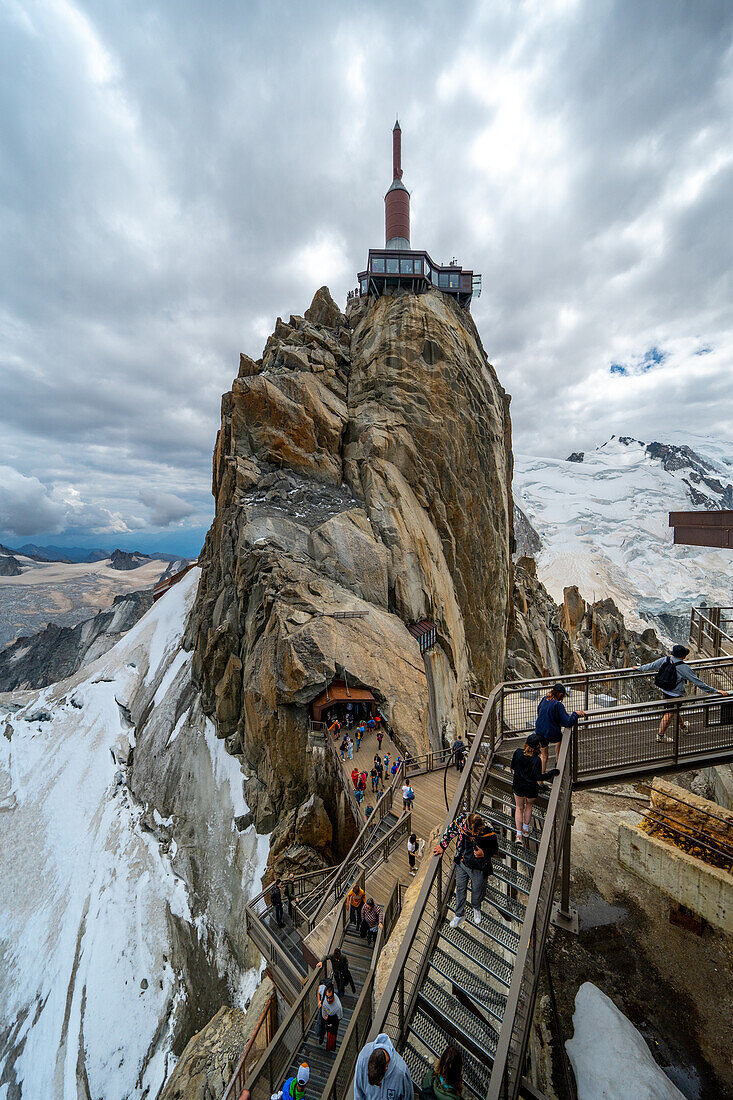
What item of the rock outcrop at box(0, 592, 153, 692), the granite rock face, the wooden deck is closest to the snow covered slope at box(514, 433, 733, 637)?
the granite rock face

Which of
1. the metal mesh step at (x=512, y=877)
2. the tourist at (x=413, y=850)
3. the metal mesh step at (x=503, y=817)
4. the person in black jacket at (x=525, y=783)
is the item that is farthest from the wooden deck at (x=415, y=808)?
the metal mesh step at (x=512, y=877)

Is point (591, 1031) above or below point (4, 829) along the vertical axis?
above

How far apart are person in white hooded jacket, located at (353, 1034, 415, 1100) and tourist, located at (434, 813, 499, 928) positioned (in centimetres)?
164

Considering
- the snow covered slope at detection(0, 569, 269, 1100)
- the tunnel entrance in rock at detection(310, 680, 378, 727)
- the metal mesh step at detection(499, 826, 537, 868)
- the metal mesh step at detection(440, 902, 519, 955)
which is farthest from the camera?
the snow covered slope at detection(0, 569, 269, 1100)

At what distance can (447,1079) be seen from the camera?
3.84 meters

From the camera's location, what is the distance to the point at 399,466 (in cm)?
3139

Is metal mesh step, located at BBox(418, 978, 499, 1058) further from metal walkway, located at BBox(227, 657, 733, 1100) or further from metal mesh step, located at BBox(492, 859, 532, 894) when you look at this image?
metal mesh step, located at BBox(492, 859, 532, 894)

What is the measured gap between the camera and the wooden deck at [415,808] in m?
10.4

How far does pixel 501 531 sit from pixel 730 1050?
3425 cm

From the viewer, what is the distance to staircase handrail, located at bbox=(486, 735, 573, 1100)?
3.80m

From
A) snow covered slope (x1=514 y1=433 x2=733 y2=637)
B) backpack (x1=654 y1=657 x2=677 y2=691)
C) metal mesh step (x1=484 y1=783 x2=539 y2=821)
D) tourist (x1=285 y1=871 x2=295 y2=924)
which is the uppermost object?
snow covered slope (x1=514 y1=433 x2=733 y2=637)

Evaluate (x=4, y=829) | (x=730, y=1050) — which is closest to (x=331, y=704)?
(x=730, y=1050)

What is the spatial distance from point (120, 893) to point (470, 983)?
95.2 ft

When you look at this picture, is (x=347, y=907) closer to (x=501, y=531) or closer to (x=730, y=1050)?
(x=730, y=1050)
